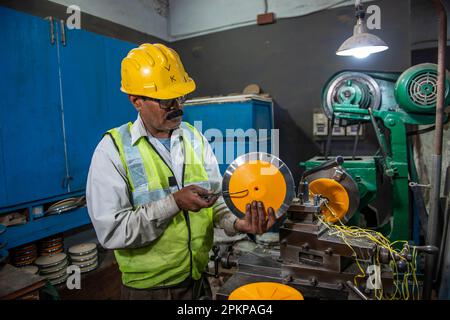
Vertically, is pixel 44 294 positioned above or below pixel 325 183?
below

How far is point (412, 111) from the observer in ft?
7.46

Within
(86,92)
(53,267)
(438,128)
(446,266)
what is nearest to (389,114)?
(438,128)

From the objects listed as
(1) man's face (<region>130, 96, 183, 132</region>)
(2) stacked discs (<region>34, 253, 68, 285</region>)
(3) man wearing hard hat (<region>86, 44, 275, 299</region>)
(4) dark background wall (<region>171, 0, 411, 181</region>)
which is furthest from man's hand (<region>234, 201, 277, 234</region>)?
(4) dark background wall (<region>171, 0, 411, 181</region>)

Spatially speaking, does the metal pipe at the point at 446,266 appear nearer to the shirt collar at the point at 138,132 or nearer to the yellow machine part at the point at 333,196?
the yellow machine part at the point at 333,196

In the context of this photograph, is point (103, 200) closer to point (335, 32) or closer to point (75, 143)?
point (75, 143)

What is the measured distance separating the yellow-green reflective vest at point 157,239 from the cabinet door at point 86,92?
142 cm

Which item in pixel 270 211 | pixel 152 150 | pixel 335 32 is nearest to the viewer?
pixel 270 211

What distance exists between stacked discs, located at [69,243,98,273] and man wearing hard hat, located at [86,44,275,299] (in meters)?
1.45

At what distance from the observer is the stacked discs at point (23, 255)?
2275mm

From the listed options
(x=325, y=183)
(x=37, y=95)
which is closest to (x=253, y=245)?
(x=325, y=183)

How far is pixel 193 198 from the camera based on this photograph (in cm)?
112

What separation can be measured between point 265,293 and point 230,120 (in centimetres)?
247

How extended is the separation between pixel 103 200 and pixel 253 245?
206 cm

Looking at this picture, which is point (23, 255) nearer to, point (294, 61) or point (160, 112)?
point (160, 112)
